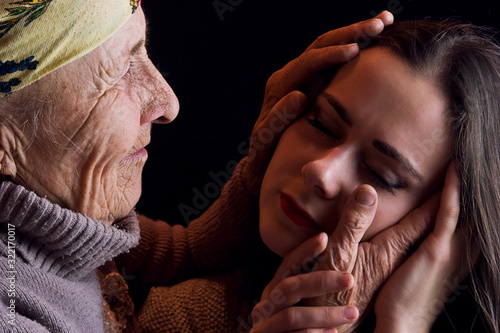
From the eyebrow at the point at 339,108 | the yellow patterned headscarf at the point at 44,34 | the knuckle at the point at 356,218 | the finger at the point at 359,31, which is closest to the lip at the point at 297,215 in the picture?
the knuckle at the point at 356,218

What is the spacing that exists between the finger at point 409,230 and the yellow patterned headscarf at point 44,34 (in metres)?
0.86

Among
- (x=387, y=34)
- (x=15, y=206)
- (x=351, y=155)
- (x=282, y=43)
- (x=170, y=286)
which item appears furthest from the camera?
(x=282, y=43)

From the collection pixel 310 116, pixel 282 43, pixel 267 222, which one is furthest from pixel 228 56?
pixel 267 222

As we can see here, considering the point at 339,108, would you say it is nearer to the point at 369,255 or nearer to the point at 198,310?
the point at 369,255

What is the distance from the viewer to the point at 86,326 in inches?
57.4

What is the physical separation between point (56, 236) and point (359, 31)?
95 centimetres

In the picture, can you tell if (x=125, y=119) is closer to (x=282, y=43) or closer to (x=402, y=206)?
(x=402, y=206)

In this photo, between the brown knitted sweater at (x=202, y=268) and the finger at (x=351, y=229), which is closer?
the finger at (x=351, y=229)

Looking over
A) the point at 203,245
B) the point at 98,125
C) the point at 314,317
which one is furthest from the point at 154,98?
the point at 314,317

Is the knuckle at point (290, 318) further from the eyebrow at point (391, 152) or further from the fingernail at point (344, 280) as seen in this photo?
the eyebrow at point (391, 152)

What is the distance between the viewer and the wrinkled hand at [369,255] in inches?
54.1

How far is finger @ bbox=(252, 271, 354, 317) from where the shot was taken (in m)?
1.33

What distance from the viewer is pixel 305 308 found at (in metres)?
1.36

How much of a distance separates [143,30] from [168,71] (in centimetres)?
78
